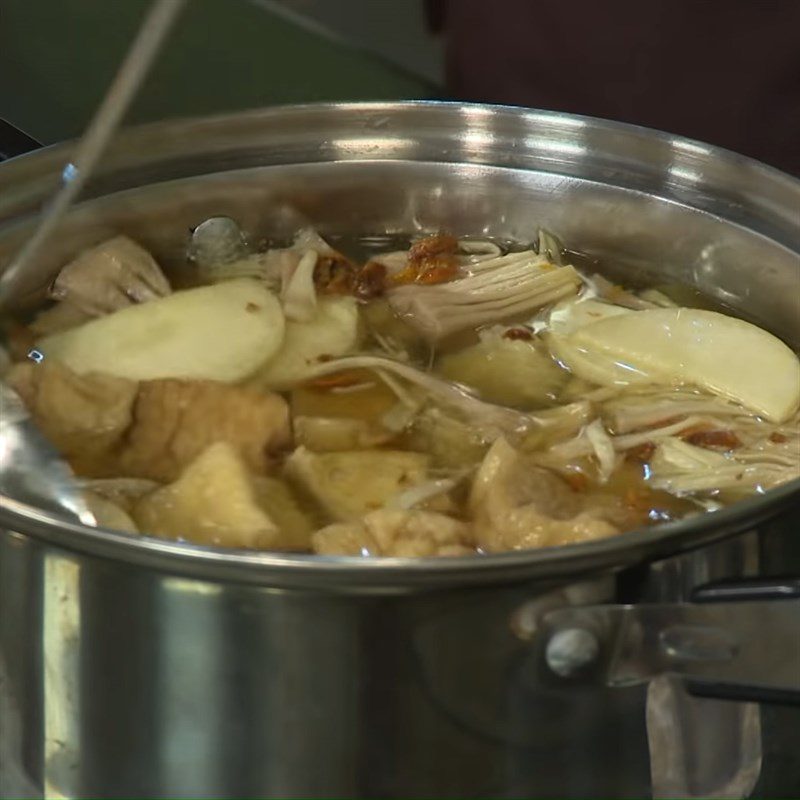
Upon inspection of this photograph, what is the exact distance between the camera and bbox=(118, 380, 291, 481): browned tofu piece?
98 centimetres

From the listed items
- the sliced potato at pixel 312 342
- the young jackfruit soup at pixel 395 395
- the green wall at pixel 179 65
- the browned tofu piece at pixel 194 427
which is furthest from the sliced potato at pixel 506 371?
the green wall at pixel 179 65

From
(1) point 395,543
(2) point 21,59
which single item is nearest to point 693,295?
(1) point 395,543

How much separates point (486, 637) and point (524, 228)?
2.32 feet

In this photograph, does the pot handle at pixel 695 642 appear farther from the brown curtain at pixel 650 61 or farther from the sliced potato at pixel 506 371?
the brown curtain at pixel 650 61

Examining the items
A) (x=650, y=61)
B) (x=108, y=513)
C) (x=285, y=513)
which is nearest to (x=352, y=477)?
(x=285, y=513)

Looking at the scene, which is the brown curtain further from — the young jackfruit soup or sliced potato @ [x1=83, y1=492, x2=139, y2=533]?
sliced potato @ [x1=83, y1=492, x2=139, y2=533]

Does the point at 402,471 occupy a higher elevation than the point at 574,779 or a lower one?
higher

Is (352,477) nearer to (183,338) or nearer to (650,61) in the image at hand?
(183,338)

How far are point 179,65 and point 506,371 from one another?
1.13m

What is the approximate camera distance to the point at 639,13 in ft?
5.41

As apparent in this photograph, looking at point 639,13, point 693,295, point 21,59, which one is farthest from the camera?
point 21,59

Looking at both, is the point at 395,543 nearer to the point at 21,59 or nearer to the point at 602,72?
the point at 602,72

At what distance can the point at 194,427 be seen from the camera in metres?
0.99

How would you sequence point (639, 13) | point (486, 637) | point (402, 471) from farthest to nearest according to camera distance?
point (639, 13)
point (402, 471)
point (486, 637)
